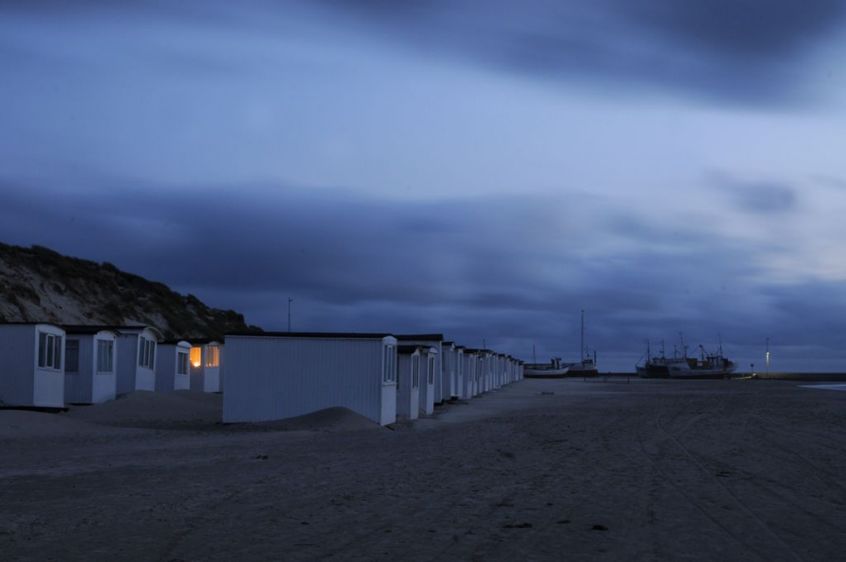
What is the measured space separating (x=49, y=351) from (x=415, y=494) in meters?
21.0

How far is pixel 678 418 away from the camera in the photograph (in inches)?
1353

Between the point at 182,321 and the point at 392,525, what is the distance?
60385mm

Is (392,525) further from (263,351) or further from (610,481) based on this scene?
(263,351)

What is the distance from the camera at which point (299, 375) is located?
2938 centimetres

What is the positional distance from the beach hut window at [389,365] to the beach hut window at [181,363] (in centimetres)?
1616

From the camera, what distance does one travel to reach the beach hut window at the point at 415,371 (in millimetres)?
34969

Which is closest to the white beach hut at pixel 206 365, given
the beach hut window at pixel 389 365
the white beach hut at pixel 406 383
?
the white beach hut at pixel 406 383

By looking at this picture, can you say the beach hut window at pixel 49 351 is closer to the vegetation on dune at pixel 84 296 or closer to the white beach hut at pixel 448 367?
the vegetation on dune at pixel 84 296

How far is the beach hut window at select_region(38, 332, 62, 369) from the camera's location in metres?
30.2

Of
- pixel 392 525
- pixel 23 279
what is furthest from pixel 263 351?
pixel 23 279

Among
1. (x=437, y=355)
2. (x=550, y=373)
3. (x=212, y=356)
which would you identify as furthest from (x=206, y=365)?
(x=550, y=373)

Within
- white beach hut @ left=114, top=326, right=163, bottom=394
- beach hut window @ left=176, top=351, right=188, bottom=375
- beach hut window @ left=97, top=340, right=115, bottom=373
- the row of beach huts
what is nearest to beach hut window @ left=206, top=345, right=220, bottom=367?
beach hut window @ left=176, top=351, right=188, bottom=375

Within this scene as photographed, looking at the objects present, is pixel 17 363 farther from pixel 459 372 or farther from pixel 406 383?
pixel 459 372

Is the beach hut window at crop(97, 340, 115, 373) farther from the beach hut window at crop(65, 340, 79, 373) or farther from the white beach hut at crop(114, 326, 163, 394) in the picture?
the white beach hut at crop(114, 326, 163, 394)
